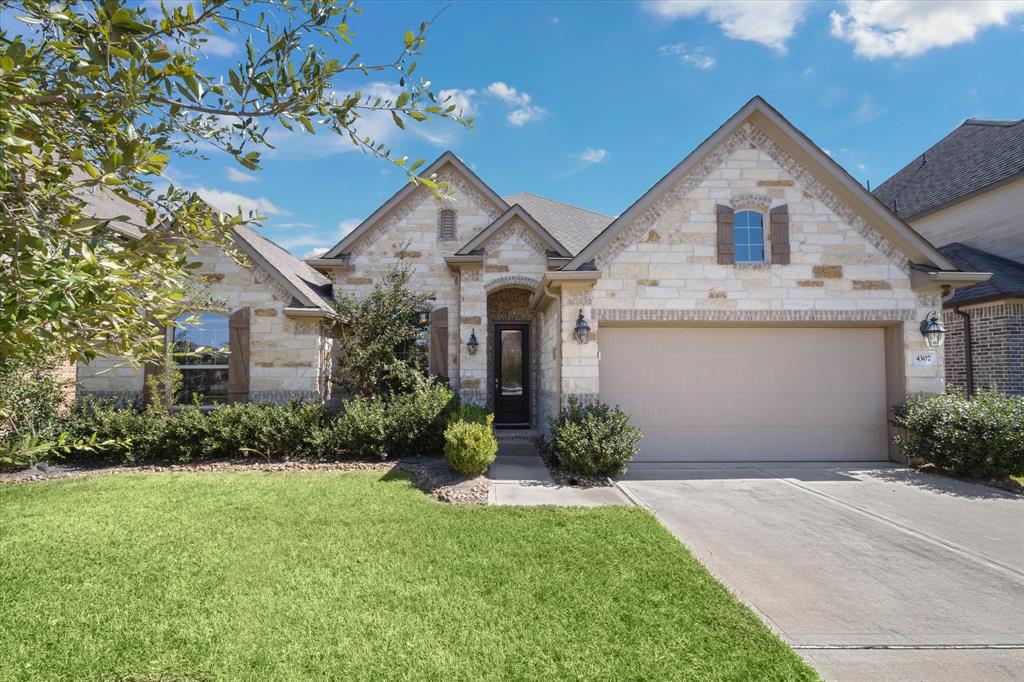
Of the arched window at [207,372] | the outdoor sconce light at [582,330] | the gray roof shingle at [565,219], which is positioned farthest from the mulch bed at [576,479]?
the arched window at [207,372]

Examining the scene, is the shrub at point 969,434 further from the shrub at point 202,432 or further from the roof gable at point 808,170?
the shrub at point 202,432

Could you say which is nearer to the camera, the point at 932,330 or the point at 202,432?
the point at 932,330

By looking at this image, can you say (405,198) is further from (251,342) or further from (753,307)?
(753,307)

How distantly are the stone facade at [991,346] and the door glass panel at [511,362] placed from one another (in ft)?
34.6

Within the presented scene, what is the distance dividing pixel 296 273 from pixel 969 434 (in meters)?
14.9

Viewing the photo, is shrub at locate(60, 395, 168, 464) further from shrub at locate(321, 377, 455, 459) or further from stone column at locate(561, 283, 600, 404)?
stone column at locate(561, 283, 600, 404)

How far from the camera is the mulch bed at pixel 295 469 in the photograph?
812 cm

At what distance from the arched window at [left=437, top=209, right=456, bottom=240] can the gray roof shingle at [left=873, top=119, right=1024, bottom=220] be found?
14711 mm

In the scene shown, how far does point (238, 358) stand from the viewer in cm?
1119

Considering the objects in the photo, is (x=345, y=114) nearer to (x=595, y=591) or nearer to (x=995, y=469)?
(x=595, y=591)

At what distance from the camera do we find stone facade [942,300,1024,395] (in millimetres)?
11359

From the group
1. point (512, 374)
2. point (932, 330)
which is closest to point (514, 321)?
point (512, 374)

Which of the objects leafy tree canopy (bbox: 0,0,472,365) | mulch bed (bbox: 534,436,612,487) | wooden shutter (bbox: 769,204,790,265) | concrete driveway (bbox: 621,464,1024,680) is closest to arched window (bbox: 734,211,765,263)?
wooden shutter (bbox: 769,204,790,265)

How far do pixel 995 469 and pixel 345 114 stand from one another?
36.0 ft
